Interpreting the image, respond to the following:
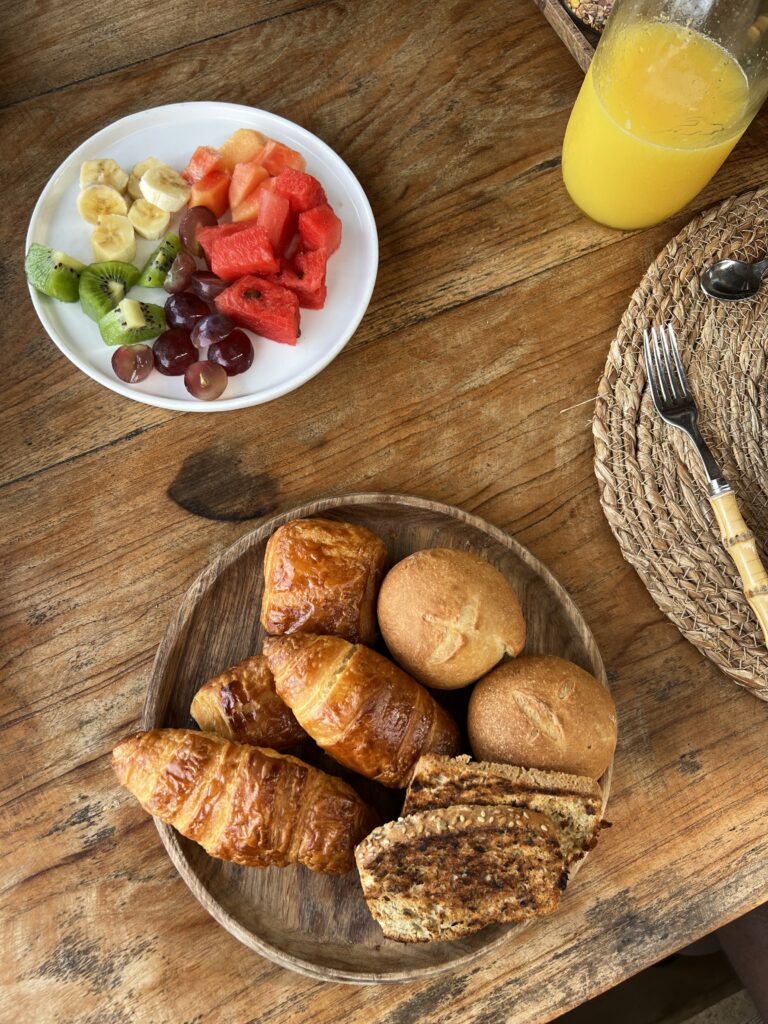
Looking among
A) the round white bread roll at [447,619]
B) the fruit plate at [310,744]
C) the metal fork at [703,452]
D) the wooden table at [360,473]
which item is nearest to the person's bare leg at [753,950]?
the wooden table at [360,473]

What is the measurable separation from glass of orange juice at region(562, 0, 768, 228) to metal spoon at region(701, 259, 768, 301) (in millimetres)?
160

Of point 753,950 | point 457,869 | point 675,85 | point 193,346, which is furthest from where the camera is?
point 753,950

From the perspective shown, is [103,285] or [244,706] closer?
[244,706]

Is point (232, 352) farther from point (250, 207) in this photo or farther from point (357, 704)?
point (357, 704)

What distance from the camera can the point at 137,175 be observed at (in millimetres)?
1472

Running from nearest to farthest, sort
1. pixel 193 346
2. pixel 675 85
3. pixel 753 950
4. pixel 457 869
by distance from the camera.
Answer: pixel 457 869, pixel 675 85, pixel 193 346, pixel 753 950

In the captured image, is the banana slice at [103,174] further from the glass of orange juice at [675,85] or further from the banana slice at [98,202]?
the glass of orange juice at [675,85]

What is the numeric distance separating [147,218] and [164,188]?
0.06 m

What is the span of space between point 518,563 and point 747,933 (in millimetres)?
1039

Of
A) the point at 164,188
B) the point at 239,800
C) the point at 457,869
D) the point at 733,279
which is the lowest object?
the point at 457,869

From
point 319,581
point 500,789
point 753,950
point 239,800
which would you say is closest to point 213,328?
point 319,581

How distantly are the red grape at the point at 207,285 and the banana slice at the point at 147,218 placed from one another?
4.6 inches

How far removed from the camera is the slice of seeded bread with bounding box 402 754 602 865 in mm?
1139

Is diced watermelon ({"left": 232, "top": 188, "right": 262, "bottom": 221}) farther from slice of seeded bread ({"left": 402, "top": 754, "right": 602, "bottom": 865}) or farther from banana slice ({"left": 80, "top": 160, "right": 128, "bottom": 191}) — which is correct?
slice of seeded bread ({"left": 402, "top": 754, "right": 602, "bottom": 865})
